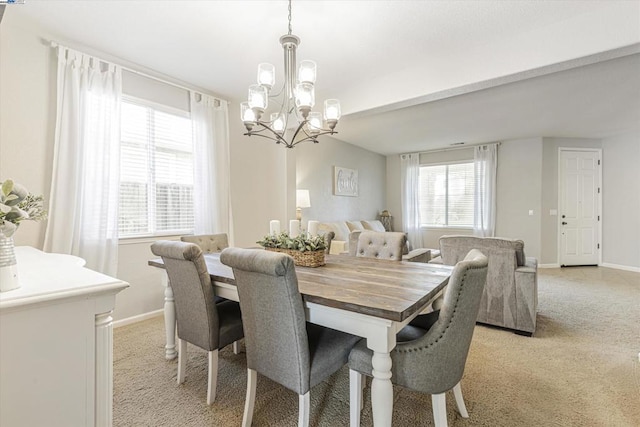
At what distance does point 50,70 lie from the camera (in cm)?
247

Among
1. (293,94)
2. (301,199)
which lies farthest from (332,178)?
(293,94)

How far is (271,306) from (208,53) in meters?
2.51

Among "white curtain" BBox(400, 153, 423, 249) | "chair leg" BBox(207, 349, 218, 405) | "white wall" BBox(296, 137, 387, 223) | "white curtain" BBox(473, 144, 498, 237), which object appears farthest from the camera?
"white curtain" BBox(400, 153, 423, 249)

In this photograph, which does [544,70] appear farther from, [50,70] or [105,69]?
[50,70]

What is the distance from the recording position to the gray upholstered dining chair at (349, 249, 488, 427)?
4.01 feet

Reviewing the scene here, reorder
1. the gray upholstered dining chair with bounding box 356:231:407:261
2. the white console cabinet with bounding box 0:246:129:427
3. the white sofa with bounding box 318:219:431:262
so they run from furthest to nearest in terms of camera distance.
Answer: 1. the white sofa with bounding box 318:219:431:262
2. the gray upholstered dining chair with bounding box 356:231:407:261
3. the white console cabinet with bounding box 0:246:129:427

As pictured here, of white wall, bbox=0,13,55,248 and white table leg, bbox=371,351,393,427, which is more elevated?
white wall, bbox=0,13,55,248

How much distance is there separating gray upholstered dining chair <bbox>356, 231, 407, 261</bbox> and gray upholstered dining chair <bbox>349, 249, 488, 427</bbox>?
41.2 inches

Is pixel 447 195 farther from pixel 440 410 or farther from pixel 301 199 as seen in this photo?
pixel 440 410

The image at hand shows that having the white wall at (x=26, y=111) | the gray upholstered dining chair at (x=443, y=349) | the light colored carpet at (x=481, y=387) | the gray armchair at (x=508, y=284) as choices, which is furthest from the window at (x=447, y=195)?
the white wall at (x=26, y=111)

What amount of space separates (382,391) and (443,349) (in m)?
0.31

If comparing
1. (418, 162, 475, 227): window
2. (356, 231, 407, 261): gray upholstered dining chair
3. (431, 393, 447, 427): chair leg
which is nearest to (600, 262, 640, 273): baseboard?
(418, 162, 475, 227): window

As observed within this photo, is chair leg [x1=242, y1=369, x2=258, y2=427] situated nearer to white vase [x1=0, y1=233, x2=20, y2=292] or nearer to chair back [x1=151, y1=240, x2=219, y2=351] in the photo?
chair back [x1=151, y1=240, x2=219, y2=351]

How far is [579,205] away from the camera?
5.74m
